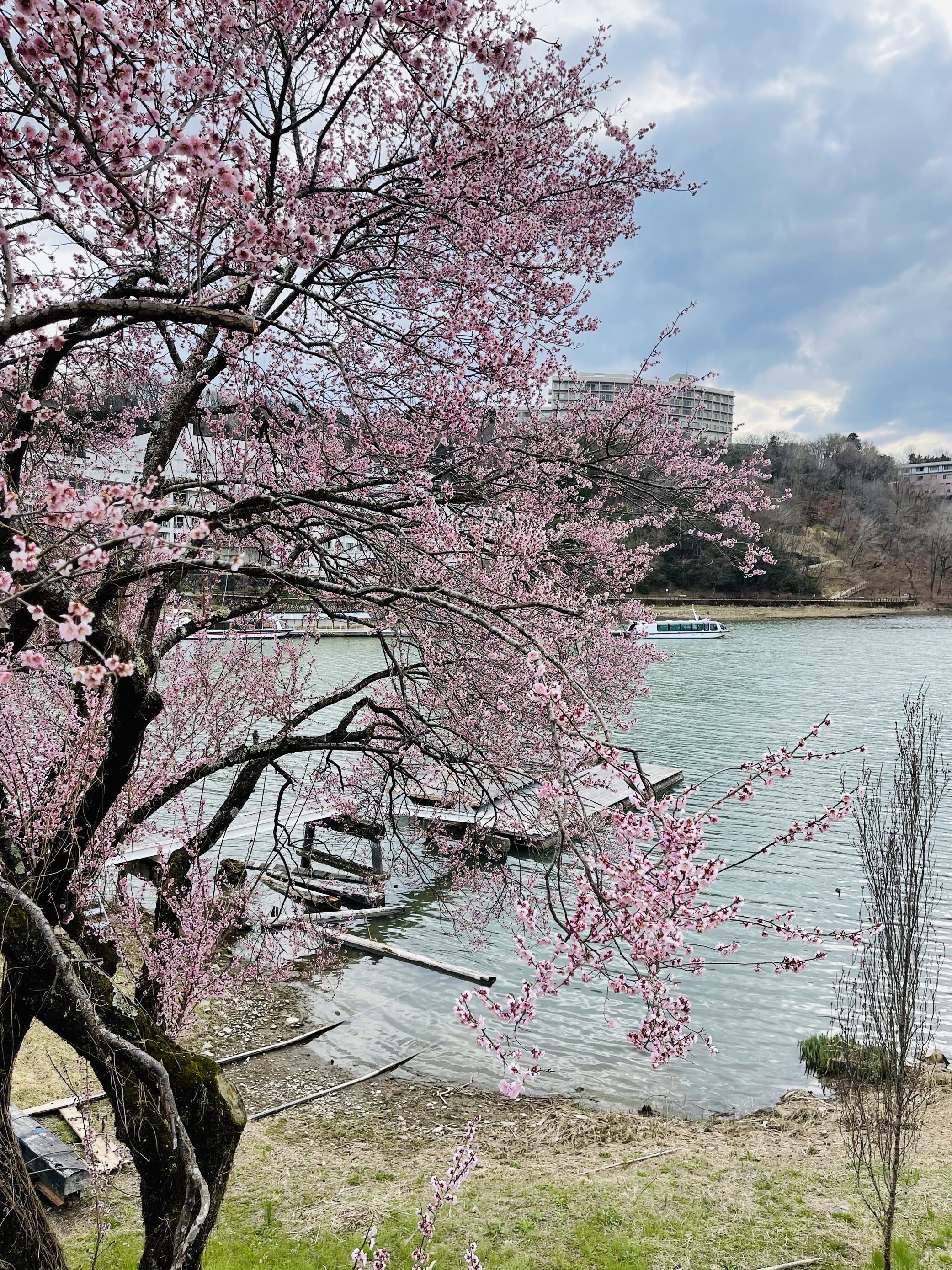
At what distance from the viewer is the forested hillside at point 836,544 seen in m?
68.3

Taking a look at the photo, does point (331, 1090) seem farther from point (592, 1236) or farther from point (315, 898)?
point (315, 898)

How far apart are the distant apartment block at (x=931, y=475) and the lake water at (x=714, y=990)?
298 ft

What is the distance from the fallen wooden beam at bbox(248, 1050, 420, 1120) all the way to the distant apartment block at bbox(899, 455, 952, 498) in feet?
347

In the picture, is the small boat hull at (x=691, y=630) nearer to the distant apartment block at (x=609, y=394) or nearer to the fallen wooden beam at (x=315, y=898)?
the distant apartment block at (x=609, y=394)

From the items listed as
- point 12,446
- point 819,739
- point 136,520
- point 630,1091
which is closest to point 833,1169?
point 630,1091

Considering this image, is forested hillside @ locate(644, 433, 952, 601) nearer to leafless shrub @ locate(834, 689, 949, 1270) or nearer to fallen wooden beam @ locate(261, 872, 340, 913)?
fallen wooden beam @ locate(261, 872, 340, 913)

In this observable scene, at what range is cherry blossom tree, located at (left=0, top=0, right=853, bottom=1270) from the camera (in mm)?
2621

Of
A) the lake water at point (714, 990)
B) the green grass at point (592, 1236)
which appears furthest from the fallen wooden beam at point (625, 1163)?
the lake water at point (714, 990)

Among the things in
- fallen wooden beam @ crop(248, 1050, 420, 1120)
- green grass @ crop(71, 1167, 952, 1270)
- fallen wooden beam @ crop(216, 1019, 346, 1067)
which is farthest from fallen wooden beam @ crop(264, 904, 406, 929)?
green grass @ crop(71, 1167, 952, 1270)

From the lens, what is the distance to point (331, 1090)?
8.41 m

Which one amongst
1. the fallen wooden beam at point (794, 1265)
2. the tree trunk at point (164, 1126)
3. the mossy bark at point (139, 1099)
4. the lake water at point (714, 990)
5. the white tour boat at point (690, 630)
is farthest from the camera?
the white tour boat at point (690, 630)

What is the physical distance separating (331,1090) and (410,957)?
9.80 ft

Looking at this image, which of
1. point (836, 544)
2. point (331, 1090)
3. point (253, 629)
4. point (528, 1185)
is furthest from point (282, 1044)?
point (836, 544)

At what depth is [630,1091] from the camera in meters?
8.79
